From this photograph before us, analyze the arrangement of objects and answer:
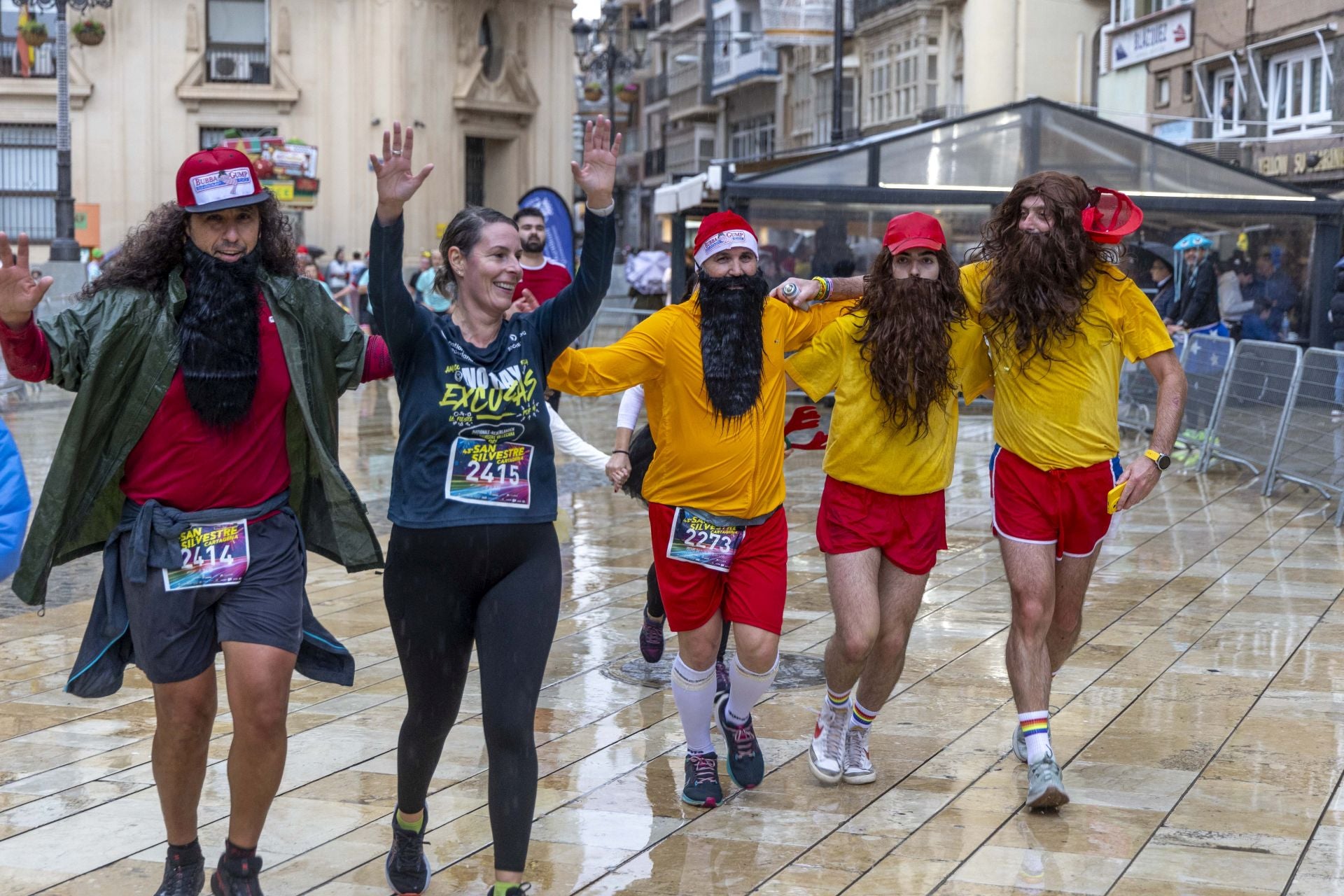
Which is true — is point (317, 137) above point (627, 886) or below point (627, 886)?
above

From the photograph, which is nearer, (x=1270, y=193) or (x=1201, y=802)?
(x=1201, y=802)

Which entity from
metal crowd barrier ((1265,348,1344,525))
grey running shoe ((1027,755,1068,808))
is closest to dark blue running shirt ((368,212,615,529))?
grey running shoe ((1027,755,1068,808))

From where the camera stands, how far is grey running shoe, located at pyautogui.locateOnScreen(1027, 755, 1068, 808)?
16.2ft

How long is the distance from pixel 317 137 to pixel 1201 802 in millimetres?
35453

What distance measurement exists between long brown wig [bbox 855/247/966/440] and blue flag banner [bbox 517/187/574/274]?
6.45 metres

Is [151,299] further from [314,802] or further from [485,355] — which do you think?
[314,802]

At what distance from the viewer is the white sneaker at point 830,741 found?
5277 mm

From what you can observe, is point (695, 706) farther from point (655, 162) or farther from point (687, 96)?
point (655, 162)

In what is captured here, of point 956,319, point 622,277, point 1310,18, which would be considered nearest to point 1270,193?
point 1310,18

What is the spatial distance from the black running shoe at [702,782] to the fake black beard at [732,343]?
104 centimetres

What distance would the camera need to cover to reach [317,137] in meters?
38.2

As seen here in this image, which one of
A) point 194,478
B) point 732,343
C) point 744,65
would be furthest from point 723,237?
point 744,65

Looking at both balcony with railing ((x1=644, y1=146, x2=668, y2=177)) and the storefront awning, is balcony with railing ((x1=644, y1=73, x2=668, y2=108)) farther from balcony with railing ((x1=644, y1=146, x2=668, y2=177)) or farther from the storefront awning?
the storefront awning

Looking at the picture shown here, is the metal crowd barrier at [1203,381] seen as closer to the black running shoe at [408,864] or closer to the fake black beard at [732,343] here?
the fake black beard at [732,343]
